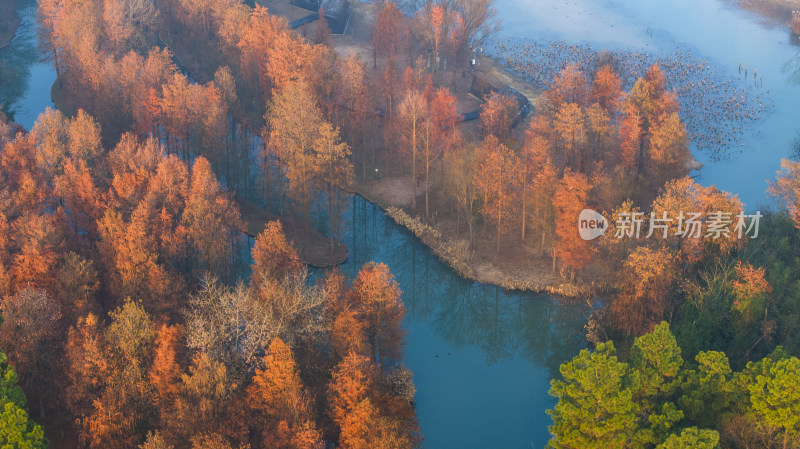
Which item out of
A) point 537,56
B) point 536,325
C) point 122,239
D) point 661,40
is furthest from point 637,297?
point 661,40

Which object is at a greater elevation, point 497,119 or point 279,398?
point 497,119

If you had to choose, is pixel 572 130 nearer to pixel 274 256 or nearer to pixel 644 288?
pixel 644 288

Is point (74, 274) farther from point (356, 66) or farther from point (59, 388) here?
point (356, 66)

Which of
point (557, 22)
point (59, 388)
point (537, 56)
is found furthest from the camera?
point (557, 22)

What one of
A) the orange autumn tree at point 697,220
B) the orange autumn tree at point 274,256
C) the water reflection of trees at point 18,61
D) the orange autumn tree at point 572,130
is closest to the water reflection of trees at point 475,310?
the orange autumn tree at point 697,220

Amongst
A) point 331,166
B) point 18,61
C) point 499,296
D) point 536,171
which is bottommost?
point 499,296

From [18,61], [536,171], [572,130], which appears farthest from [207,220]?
[18,61]

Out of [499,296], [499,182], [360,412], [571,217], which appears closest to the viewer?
[360,412]
